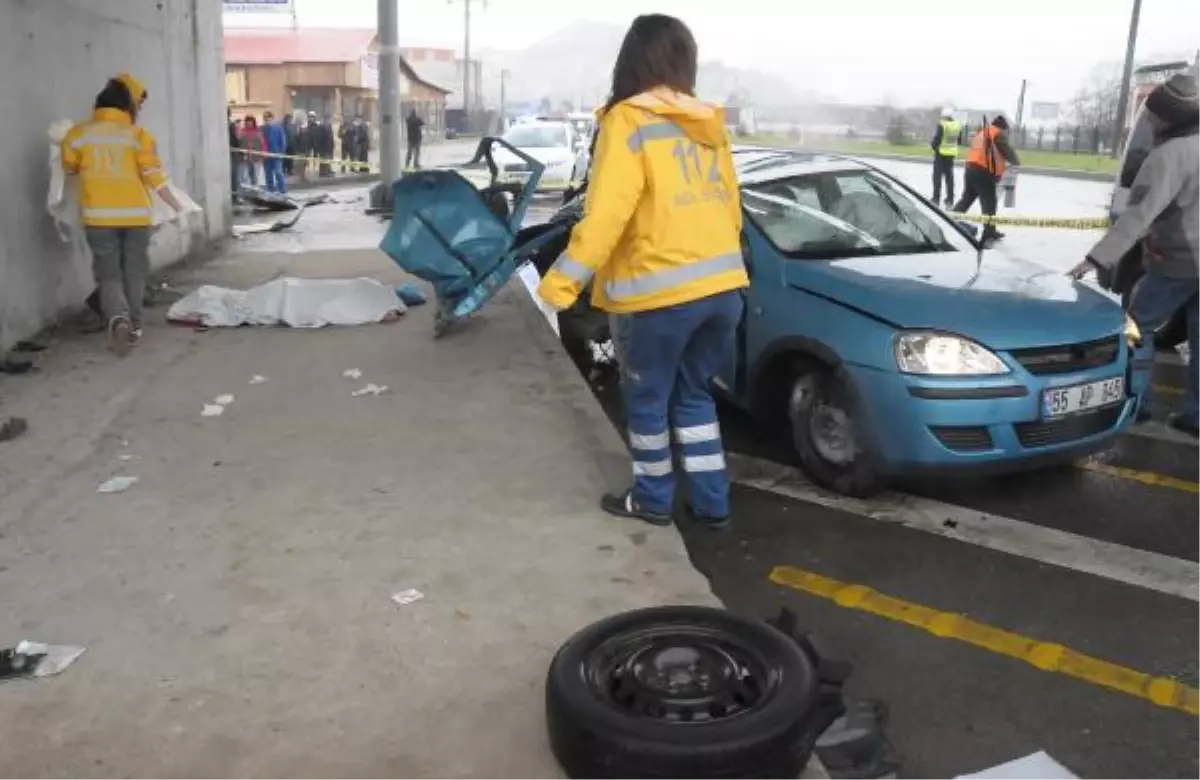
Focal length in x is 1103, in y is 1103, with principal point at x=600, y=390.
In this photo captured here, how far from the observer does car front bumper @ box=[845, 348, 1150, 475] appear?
15.4 feet

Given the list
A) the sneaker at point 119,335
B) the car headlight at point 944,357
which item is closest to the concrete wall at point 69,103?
the sneaker at point 119,335

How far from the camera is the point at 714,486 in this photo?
4.67 metres

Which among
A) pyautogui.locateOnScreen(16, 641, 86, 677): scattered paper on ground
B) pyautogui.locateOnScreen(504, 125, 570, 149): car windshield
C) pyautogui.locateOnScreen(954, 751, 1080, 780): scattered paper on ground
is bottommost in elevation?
pyautogui.locateOnScreen(954, 751, 1080, 780): scattered paper on ground

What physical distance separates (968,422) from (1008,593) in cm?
77

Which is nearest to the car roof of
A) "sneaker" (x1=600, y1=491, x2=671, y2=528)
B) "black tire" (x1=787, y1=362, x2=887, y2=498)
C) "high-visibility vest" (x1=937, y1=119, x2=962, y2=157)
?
"black tire" (x1=787, y1=362, x2=887, y2=498)

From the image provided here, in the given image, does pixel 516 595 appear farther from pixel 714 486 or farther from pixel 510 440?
pixel 510 440

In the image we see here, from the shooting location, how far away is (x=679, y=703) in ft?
9.13

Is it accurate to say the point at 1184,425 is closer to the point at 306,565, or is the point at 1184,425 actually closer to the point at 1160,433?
the point at 1160,433

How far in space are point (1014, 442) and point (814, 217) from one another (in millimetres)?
1740

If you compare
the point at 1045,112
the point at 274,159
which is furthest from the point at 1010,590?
the point at 1045,112

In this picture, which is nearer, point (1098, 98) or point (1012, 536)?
point (1012, 536)

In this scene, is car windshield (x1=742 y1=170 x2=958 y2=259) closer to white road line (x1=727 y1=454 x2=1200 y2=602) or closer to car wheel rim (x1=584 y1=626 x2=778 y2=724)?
white road line (x1=727 y1=454 x2=1200 y2=602)

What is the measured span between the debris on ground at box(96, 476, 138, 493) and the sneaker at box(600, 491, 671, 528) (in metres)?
2.08

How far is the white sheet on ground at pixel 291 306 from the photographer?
830 centimetres
